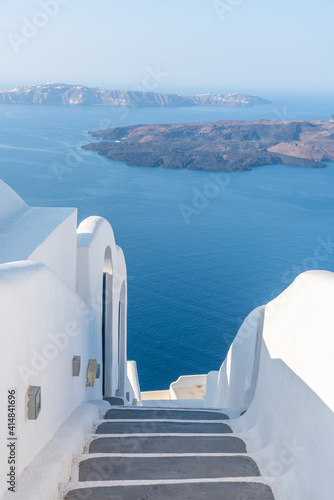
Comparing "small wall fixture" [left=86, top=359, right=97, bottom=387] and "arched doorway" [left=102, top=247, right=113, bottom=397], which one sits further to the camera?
"arched doorway" [left=102, top=247, right=113, bottom=397]

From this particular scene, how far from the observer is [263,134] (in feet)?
320

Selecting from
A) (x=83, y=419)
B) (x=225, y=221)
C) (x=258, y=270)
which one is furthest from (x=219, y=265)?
(x=83, y=419)

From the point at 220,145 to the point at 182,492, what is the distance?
3440 inches

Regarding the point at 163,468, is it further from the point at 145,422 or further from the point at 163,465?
the point at 145,422

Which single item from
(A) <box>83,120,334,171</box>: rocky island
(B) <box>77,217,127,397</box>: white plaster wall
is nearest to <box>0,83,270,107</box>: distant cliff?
(A) <box>83,120,334,171</box>: rocky island

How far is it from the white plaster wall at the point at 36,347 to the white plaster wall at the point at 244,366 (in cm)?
224

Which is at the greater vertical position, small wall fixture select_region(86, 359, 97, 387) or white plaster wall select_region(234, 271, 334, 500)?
white plaster wall select_region(234, 271, 334, 500)

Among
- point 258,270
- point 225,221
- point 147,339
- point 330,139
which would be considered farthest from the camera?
point 330,139

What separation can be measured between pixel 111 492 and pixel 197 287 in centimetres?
3667

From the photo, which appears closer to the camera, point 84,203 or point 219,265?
point 219,265

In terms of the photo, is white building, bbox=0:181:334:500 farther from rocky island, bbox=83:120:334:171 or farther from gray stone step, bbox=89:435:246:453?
rocky island, bbox=83:120:334:171

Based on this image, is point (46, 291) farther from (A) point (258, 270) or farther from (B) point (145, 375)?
(A) point (258, 270)

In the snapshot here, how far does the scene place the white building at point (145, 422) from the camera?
279 cm

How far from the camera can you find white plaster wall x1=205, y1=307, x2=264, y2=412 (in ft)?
19.2
